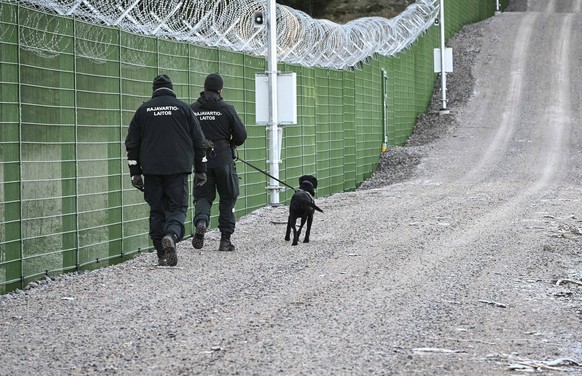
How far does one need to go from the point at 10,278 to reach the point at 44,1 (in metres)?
2.64

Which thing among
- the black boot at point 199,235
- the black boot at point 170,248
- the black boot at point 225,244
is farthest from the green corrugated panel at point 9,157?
the black boot at point 225,244

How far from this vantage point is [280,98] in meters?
16.7

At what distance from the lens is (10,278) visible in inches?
365

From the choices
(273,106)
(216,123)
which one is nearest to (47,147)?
(216,123)

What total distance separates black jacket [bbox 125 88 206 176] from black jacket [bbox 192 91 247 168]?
1.17 meters

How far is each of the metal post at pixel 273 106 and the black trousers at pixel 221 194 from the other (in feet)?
15.3

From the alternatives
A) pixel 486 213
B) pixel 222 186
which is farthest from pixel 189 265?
pixel 486 213

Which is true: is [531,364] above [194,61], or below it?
below

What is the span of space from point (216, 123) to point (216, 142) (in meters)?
0.20

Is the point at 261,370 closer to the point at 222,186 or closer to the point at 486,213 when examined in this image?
the point at 222,186

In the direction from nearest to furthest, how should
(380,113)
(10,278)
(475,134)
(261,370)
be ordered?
(261,370)
(10,278)
(380,113)
(475,134)

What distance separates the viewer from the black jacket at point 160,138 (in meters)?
10.2

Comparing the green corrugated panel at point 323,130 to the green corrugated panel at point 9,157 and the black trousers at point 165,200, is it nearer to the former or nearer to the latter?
the black trousers at point 165,200

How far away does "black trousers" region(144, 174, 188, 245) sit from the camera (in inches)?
405
